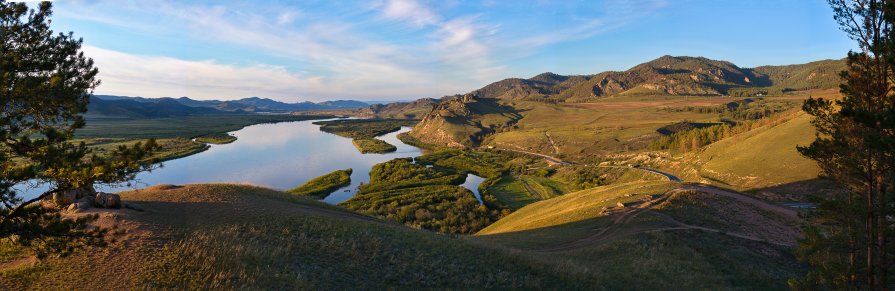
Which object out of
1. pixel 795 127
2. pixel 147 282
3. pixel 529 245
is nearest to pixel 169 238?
pixel 147 282

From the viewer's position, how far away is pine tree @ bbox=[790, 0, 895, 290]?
1320 cm

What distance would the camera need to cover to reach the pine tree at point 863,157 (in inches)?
520

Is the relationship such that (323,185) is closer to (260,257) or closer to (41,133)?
(260,257)

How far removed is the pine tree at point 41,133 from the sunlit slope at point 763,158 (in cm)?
8008

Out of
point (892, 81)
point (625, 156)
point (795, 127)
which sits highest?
point (892, 81)

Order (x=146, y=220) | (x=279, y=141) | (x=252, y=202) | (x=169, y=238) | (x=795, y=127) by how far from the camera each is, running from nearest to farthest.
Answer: (x=169, y=238)
(x=146, y=220)
(x=252, y=202)
(x=795, y=127)
(x=279, y=141)

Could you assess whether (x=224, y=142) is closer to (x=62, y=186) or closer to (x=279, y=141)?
(x=279, y=141)

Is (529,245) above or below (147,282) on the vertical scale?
below

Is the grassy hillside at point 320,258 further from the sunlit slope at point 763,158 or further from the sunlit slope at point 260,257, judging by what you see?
the sunlit slope at point 763,158

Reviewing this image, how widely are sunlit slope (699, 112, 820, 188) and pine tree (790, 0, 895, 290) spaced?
58951 millimetres

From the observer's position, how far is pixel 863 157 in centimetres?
1422

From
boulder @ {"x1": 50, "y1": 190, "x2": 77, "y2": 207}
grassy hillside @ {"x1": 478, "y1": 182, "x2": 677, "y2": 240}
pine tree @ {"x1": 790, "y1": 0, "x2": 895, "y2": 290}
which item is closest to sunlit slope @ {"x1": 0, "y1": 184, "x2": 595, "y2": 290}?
boulder @ {"x1": 50, "y1": 190, "x2": 77, "y2": 207}

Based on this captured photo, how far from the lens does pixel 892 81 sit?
44.2ft

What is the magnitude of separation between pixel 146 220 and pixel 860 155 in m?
29.4
